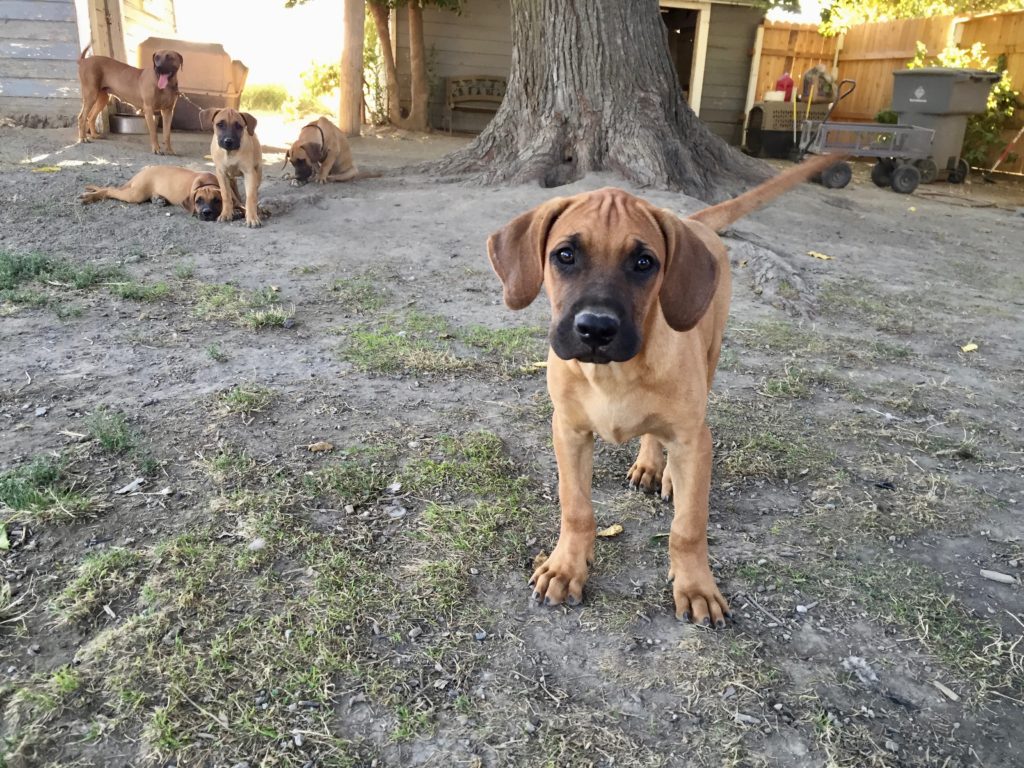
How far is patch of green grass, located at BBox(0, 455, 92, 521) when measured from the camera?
9.37 ft

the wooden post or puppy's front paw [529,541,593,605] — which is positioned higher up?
the wooden post

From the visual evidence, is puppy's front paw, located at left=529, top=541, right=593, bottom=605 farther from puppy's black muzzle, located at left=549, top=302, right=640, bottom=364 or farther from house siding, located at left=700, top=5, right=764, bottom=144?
house siding, located at left=700, top=5, right=764, bottom=144

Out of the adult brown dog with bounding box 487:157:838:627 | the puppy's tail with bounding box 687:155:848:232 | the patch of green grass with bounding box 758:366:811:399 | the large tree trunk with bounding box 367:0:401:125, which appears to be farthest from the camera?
the large tree trunk with bounding box 367:0:401:125

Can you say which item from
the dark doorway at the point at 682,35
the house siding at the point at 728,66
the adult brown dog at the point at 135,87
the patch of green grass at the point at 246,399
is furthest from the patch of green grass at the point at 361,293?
the dark doorway at the point at 682,35

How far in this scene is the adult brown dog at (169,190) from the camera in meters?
8.17

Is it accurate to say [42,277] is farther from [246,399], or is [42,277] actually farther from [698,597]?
[698,597]

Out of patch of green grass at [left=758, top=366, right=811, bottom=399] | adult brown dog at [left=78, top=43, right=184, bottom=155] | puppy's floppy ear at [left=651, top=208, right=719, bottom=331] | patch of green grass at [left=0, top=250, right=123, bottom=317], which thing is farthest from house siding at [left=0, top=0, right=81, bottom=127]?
puppy's floppy ear at [left=651, top=208, right=719, bottom=331]

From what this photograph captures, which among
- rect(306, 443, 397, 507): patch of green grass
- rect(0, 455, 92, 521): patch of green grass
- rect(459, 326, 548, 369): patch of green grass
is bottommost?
rect(306, 443, 397, 507): patch of green grass

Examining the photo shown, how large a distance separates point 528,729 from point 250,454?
A: 1.98m

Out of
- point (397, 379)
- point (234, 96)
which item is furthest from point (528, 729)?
point (234, 96)

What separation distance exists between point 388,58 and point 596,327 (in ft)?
56.9

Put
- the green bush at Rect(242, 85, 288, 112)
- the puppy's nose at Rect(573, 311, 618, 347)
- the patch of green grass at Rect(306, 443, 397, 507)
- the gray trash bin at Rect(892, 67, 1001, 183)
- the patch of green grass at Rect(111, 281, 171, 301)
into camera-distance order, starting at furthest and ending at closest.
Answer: the green bush at Rect(242, 85, 288, 112)
the gray trash bin at Rect(892, 67, 1001, 183)
the patch of green grass at Rect(111, 281, 171, 301)
the patch of green grass at Rect(306, 443, 397, 507)
the puppy's nose at Rect(573, 311, 618, 347)

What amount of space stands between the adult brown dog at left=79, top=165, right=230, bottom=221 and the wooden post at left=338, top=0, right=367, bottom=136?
24.7 ft

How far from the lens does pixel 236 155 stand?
26.3 ft
